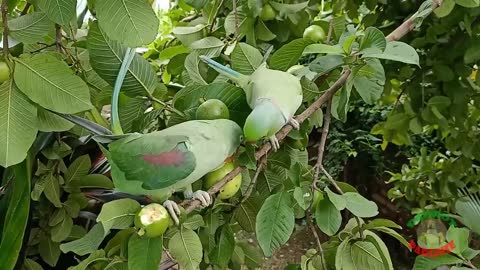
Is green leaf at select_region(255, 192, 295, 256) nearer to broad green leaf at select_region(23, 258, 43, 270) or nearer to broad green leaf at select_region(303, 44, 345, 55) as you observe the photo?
broad green leaf at select_region(303, 44, 345, 55)

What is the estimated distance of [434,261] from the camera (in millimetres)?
A: 403

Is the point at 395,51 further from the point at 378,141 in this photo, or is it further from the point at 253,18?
the point at 378,141

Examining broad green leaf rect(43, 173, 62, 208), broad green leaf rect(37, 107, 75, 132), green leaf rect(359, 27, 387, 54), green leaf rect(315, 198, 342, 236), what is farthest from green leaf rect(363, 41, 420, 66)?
broad green leaf rect(43, 173, 62, 208)

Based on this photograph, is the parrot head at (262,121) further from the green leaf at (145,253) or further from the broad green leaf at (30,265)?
the broad green leaf at (30,265)

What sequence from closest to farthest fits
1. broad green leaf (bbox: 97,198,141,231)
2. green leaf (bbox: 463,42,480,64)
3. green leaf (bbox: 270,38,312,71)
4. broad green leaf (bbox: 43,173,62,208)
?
1. broad green leaf (bbox: 97,198,141,231)
2. green leaf (bbox: 270,38,312,71)
3. broad green leaf (bbox: 43,173,62,208)
4. green leaf (bbox: 463,42,480,64)

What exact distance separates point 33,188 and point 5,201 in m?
0.03

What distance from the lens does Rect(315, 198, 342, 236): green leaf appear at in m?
0.38

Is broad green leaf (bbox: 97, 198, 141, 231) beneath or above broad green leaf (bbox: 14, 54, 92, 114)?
beneath

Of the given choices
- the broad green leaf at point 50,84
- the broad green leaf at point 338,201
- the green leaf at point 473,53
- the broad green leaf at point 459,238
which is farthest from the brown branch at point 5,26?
the green leaf at point 473,53

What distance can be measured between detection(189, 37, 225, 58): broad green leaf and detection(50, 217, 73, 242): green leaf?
8.2 inches

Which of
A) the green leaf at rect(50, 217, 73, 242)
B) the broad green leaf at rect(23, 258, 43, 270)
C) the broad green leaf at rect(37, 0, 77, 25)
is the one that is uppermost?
the broad green leaf at rect(37, 0, 77, 25)

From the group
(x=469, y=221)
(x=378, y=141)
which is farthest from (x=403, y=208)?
(x=469, y=221)

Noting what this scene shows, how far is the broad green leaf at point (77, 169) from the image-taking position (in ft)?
1.75

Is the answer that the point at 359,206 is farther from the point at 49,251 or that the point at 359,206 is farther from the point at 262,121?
the point at 49,251
